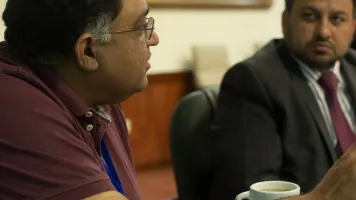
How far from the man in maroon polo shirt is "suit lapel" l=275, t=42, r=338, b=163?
0.61 meters

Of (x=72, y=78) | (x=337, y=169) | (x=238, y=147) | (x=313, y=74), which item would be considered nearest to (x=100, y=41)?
(x=72, y=78)

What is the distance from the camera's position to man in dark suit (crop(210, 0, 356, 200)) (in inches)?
63.7

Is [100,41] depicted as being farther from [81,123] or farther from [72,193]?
[72,193]

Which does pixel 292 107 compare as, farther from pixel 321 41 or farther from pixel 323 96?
pixel 321 41

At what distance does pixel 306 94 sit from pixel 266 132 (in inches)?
7.5

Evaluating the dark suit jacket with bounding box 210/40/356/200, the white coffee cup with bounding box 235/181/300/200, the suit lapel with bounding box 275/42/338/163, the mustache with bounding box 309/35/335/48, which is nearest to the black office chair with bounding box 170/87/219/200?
the dark suit jacket with bounding box 210/40/356/200

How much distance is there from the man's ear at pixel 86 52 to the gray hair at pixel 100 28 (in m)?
0.01

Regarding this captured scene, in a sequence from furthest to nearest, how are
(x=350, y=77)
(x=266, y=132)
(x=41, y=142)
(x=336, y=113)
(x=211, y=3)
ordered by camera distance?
(x=211, y=3) < (x=350, y=77) < (x=336, y=113) < (x=266, y=132) < (x=41, y=142)

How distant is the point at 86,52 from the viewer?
3.67 ft

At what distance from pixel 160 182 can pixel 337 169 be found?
8.40 ft

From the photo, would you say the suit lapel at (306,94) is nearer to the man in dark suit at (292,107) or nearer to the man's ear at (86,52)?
the man in dark suit at (292,107)

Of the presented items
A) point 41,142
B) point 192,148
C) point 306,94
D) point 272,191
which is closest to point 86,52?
point 41,142

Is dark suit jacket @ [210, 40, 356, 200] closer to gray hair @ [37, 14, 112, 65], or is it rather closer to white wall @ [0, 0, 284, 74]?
gray hair @ [37, 14, 112, 65]

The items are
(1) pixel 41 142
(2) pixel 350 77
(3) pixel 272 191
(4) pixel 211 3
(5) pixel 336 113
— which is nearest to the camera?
(1) pixel 41 142
